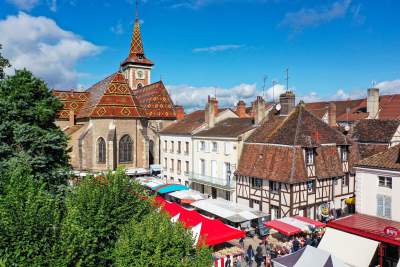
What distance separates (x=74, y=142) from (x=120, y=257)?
31.2 m

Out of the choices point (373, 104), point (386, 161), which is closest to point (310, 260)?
point (386, 161)

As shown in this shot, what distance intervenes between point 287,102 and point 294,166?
7038 millimetres

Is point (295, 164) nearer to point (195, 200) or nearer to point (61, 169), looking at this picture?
point (195, 200)

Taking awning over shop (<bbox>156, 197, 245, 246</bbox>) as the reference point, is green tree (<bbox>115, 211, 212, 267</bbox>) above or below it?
above

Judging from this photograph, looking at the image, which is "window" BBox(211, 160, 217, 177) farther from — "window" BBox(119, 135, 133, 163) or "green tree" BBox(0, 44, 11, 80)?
"green tree" BBox(0, 44, 11, 80)

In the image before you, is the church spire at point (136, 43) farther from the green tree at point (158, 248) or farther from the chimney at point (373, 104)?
the green tree at point (158, 248)

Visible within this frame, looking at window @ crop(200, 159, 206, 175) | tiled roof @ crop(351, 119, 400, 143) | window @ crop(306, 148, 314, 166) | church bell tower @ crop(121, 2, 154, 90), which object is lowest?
window @ crop(200, 159, 206, 175)

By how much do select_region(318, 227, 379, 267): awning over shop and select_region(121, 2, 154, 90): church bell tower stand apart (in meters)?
51.0

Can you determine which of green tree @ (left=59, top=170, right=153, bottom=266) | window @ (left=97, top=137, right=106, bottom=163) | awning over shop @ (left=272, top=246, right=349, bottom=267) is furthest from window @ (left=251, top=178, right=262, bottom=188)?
window @ (left=97, top=137, right=106, bottom=163)

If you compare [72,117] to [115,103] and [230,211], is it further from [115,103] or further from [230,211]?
[230,211]

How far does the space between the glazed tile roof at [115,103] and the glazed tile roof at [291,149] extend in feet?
54.2

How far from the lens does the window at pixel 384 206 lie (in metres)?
19.4

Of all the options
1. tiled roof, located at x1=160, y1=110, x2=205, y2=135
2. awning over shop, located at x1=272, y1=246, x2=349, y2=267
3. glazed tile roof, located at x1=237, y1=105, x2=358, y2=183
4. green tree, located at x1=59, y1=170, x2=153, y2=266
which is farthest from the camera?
tiled roof, located at x1=160, y1=110, x2=205, y2=135

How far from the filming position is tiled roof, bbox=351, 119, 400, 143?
28.4 metres
